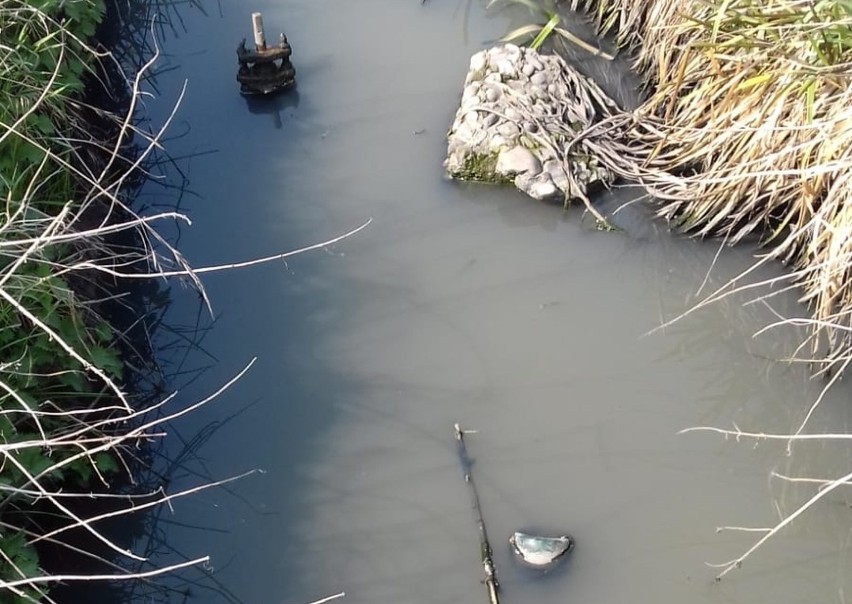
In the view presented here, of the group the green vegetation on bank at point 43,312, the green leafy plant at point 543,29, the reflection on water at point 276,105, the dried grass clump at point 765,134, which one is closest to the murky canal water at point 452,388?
the reflection on water at point 276,105

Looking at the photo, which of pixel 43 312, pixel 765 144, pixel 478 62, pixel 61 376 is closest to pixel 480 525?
pixel 61 376

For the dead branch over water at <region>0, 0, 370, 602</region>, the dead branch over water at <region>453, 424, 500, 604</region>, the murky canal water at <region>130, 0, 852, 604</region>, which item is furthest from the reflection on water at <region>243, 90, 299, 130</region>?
the dead branch over water at <region>453, 424, 500, 604</region>

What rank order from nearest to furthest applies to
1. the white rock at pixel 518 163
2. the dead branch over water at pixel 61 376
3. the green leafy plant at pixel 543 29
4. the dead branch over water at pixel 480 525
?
the dead branch over water at pixel 61 376, the dead branch over water at pixel 480 525, the white rock at pixel 518 163, the green leafy plant at pixel 543 29

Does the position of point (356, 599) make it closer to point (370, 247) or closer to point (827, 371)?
point (370, 247)

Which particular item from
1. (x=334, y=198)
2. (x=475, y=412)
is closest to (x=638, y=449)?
(x=475, y=412)

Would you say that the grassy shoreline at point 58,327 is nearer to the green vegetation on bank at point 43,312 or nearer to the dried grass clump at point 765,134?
the green vegetation on bank at point 43,312

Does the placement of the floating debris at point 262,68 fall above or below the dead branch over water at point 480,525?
above

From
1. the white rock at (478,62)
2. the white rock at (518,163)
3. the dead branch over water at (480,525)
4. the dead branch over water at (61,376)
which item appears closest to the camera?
the dead branch over water at (61,376)
